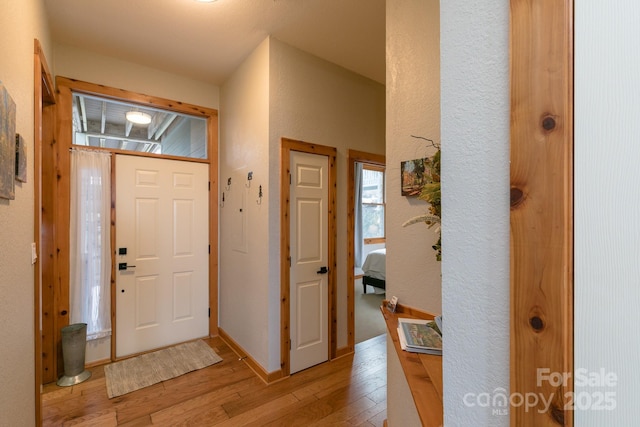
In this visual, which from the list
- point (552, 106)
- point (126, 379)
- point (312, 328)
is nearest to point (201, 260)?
point (126, 379)

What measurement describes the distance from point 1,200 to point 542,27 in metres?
1.79

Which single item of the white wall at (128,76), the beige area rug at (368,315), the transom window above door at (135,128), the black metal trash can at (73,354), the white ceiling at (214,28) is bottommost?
the beige area rug at (368,315)

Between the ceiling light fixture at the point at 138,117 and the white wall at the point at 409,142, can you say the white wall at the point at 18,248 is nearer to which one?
the ceiling light fixture at the point at 138,117

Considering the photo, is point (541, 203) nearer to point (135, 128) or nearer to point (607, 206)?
point (607, 206)

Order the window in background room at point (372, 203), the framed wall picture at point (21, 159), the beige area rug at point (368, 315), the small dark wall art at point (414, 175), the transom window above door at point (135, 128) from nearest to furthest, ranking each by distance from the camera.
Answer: the framed wall picture at point (21, 159) → the small dark wall art at point (414, 175) → the transom window above door at point (135, 128) → the beige area rug at point (368, 315) → the window in background room at point (372, 203)

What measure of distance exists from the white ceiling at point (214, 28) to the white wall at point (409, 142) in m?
0.80

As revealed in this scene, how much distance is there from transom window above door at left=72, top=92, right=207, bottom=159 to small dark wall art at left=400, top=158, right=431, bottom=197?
8.57 feet

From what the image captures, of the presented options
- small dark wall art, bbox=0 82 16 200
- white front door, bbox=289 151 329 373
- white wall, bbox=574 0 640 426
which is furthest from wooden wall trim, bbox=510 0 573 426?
white front door, bbox=289 151 329 373

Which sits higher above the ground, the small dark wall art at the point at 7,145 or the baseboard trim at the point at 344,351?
the small dark wall art at the point at 7,145

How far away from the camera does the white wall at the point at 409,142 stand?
1.41 metres

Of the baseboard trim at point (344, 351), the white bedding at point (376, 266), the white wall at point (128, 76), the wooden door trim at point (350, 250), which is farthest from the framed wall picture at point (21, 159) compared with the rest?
the white bedding at point (376, 266)

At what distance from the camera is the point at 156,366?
2619mm

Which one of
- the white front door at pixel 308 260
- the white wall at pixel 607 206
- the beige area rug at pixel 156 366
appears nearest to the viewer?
the white wall at pixel 607 206

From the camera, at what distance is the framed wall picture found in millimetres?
1288
